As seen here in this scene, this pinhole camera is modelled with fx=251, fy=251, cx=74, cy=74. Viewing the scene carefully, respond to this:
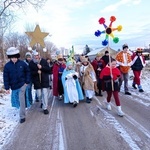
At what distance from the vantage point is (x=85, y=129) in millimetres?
6184

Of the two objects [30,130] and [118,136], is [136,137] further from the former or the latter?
[30,130]

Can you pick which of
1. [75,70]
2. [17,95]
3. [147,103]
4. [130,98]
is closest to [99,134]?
[17,95]

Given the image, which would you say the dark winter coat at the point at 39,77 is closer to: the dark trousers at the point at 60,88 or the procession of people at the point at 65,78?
the procession of people at the point at 65,78

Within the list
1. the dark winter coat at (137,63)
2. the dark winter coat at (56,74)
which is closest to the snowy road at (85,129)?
the dark winter coat at (56,74)

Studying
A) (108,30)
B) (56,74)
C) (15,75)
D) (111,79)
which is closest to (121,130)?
(111,79)

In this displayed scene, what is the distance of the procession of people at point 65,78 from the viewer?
23.7 ft

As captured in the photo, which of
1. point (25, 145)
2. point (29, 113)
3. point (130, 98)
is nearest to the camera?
Result: point (25, 145)

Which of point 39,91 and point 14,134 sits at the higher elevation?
point 39,91

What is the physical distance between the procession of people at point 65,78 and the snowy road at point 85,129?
0.44 m

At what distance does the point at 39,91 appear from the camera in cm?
850

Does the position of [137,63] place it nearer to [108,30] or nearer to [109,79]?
[108,30]

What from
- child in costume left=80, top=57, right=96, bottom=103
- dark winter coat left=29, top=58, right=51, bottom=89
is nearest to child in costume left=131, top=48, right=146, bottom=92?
child in costume left=80, top=57, right=96, bottom=103

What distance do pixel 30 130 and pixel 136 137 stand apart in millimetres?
2646

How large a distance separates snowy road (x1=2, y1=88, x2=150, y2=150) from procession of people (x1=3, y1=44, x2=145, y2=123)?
44 cm
